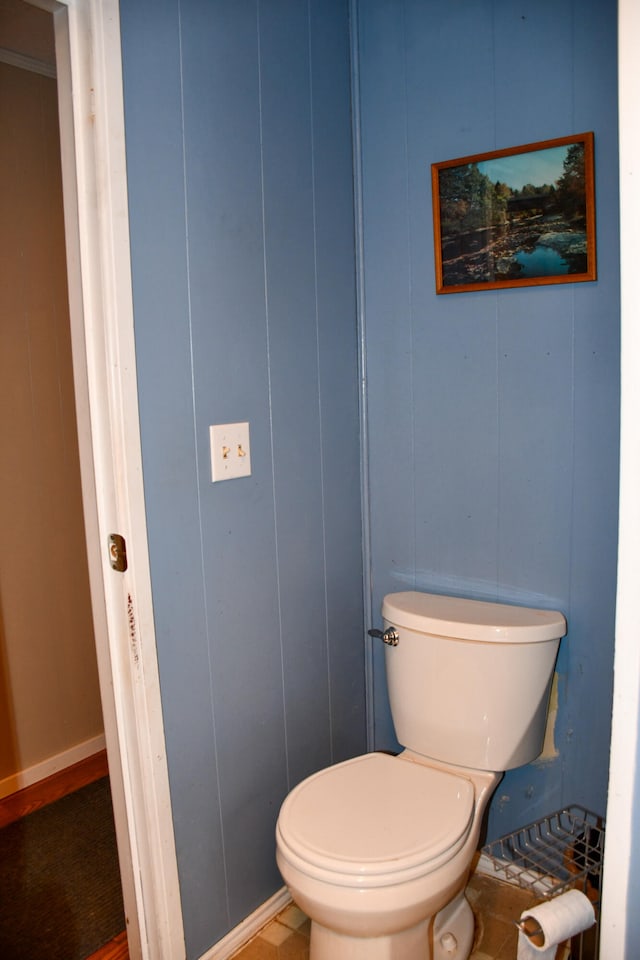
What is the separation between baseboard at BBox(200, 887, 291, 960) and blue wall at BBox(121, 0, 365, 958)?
0.03m

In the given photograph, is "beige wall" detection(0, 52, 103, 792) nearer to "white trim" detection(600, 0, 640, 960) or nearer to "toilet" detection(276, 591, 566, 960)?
"toilet" detection(276, 591, 566, 960)

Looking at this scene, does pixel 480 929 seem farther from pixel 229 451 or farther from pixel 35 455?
pixel 35 455

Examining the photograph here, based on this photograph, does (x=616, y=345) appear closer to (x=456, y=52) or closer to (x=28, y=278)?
(x=456, y=52)

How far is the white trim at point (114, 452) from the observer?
127cm

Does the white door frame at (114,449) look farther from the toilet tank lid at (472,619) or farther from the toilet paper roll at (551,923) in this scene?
the toilet paper roll at (551,923)

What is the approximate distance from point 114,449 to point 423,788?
91cm

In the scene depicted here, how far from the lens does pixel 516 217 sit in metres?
1.63

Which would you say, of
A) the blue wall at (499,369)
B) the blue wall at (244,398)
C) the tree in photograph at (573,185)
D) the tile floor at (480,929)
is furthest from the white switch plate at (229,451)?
the tile floor at (480,929)

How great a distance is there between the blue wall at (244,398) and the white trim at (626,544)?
832mm

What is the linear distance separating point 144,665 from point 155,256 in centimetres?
76

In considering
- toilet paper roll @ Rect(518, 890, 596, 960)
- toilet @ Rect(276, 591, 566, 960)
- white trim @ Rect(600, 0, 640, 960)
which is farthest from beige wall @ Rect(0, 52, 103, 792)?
white trim @ Rect(600, 0, 640, 960)

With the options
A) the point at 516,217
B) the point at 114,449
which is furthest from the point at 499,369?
the point at 114,449

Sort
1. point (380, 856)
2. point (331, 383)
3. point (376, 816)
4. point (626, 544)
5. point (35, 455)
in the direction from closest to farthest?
point (626, 544) → point (380, 856) → point (376, 816) → point (331, 383) → point (35, 455)

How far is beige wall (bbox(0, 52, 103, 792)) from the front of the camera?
2.22 metres
